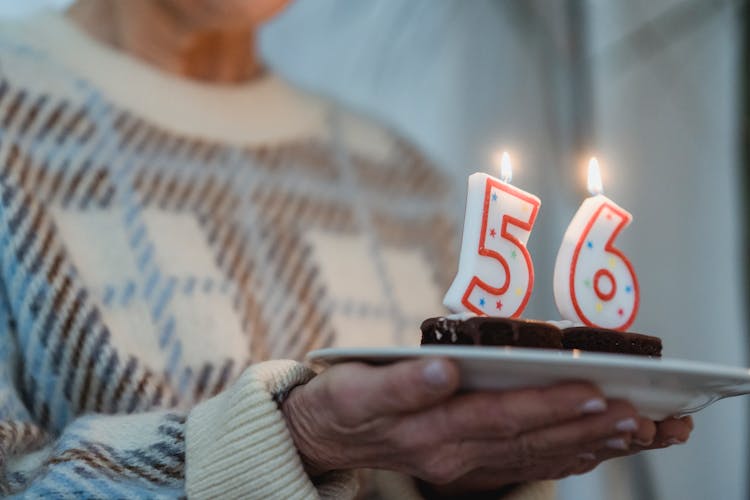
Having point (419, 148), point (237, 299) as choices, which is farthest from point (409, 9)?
point (237, 299)

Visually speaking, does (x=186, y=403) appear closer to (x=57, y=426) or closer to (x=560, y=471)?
(x=57, y=426)

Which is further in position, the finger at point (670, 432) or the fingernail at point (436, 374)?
the finger at point (670, 432)

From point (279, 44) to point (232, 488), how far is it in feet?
3.75

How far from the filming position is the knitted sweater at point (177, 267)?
0.63 meters

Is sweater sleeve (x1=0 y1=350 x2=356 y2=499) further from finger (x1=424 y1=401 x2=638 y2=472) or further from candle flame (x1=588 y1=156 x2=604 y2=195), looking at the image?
candle flame (x1=588 y1=156 x2=604 y2=195)

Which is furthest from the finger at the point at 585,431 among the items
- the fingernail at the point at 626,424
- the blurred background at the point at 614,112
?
the blurred background at the point at 614,112

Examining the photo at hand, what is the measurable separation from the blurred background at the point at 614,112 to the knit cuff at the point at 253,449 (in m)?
1.05

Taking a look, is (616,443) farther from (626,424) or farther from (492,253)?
(492,253)

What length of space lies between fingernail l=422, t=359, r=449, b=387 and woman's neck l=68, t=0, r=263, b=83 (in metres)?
0.79

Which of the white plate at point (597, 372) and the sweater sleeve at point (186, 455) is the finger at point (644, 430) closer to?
the white plate at point (597, 372)

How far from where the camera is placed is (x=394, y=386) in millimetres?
471

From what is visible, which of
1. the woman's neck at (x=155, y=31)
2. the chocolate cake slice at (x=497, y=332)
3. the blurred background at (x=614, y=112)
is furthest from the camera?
the blurred background at (x=614, y=112)

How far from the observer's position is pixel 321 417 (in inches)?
21.5

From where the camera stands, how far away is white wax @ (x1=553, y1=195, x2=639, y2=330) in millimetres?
656
